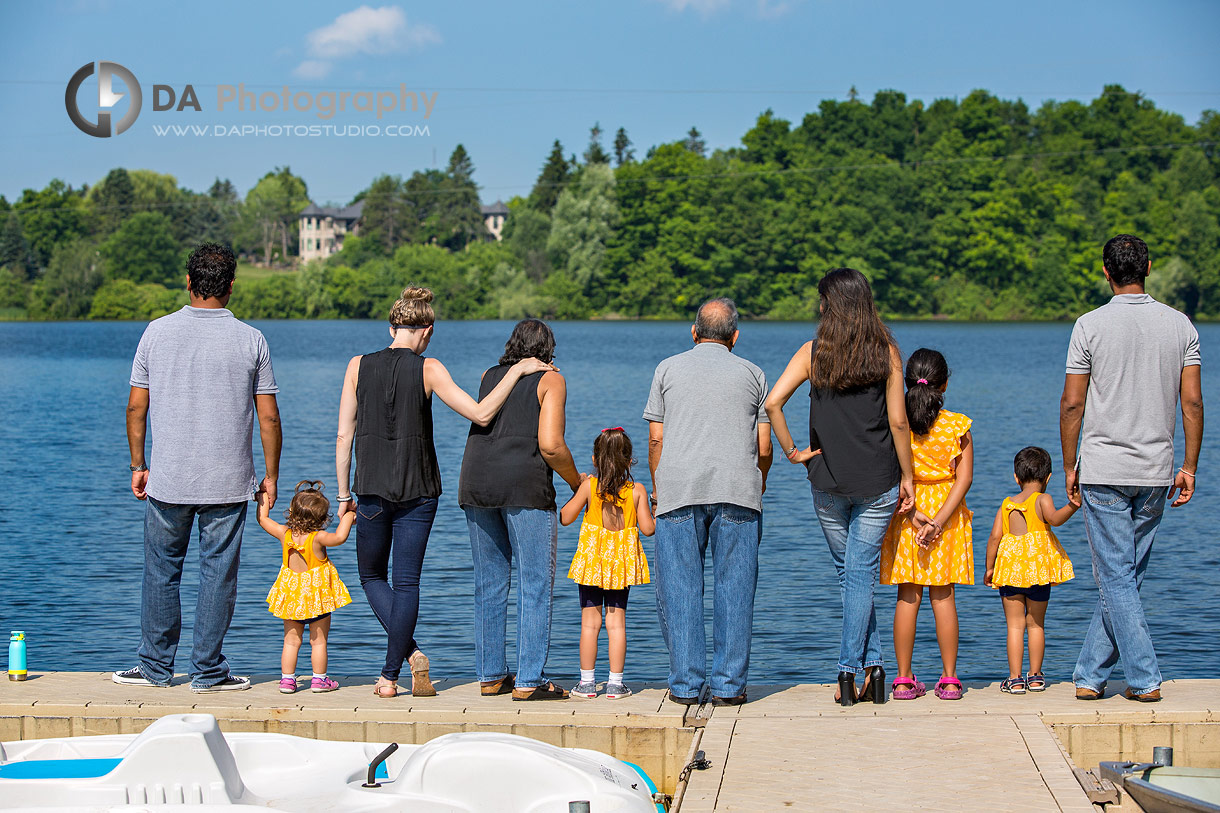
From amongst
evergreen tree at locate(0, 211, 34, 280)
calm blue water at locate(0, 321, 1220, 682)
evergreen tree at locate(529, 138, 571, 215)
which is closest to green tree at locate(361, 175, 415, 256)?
evergreen tree at locate(529, 138, 571, 215)

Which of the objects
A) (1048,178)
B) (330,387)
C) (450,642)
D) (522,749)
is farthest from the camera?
(1048,178)

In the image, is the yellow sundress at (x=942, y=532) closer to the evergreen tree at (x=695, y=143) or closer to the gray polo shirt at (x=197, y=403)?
the gray polo shirt at (x=197, y=403)

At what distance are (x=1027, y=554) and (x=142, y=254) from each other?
387 ft

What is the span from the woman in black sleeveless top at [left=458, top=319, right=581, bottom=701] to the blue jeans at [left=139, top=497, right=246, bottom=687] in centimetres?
117

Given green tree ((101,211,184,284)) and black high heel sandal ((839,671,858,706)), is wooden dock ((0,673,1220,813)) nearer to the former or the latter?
black high heel sandal ((839,671,858,706))

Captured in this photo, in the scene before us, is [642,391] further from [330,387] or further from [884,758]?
[884,758]

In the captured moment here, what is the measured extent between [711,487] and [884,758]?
1.46 metres

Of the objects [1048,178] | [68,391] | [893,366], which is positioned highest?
[1048,178]

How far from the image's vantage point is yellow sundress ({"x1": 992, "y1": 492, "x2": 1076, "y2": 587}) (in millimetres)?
6691

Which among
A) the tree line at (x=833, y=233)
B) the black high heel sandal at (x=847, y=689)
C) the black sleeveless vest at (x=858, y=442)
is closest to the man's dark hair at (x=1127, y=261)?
the black sleeveless vest at (x=858, y=442)

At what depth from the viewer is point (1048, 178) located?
101562mm

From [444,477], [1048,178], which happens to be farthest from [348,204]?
[444,477]

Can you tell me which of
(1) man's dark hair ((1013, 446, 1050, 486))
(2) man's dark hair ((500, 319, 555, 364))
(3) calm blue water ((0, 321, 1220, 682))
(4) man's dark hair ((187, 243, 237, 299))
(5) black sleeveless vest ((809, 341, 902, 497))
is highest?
(4) man's dark hair ((187, 243, 237, 299))

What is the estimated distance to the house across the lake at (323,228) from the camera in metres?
163
